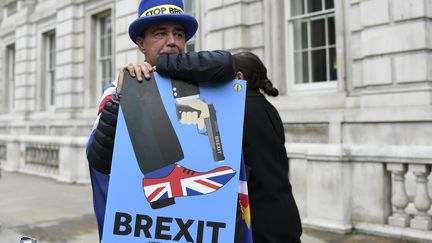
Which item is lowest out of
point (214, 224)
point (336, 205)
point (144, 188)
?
point (336, 205)

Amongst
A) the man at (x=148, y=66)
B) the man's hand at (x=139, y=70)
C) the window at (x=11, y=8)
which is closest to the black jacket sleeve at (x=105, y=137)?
the man at (x=148, y=66)

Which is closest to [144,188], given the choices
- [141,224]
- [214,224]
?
[141,224]

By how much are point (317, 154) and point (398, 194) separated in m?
1.17

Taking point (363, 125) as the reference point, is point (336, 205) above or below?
below

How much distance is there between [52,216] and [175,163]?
20.7 feet

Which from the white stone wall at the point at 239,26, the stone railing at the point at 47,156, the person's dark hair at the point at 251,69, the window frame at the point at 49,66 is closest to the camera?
the person's dark hair at the point at 251,69

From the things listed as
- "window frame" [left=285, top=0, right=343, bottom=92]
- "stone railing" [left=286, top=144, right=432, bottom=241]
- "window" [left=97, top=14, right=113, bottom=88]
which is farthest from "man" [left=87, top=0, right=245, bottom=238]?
"window" [left=97, top=14, right=113, bottom=88]

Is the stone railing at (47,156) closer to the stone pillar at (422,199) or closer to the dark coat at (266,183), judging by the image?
the stone pillar at (422,199)

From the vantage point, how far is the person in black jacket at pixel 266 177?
217 centimetres

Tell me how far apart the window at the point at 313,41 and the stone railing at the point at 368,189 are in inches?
73.1

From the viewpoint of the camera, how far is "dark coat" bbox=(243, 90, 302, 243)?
2.17 m

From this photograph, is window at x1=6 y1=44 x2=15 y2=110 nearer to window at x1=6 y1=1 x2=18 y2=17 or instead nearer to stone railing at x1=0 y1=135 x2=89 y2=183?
window at x1=6 y1=1 x2=18 y2=17

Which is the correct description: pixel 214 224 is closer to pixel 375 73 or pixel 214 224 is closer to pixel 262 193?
pixel 262 193

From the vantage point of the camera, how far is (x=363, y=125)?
584cm
